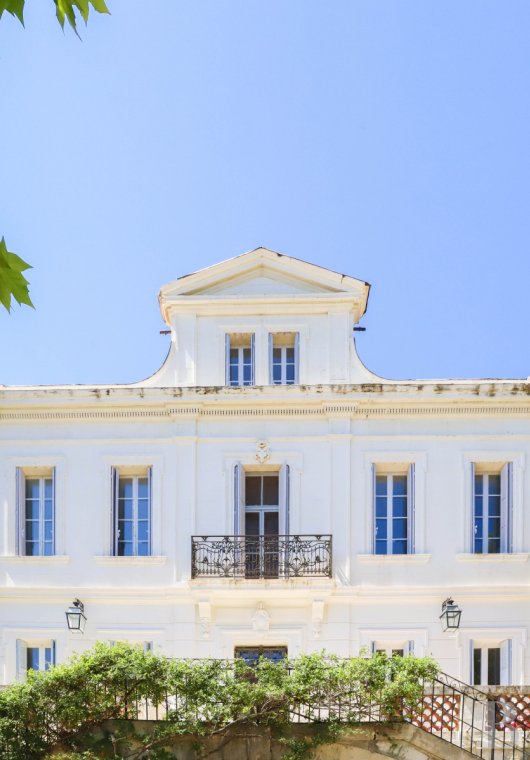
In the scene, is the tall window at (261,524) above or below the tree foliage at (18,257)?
below

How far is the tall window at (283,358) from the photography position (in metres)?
17.8

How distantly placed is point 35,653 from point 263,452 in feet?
18.7

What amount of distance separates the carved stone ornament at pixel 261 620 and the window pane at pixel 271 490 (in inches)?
80.4

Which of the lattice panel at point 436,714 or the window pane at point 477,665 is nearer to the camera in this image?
the lattice panel at point 436,714

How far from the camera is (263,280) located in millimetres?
17969

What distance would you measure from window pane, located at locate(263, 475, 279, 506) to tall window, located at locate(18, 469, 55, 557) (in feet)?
13.3

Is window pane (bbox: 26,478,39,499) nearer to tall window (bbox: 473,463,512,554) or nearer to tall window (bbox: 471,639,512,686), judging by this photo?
tall window (bbox: 473,463,512,554)

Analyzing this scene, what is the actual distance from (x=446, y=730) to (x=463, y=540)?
4.64 m

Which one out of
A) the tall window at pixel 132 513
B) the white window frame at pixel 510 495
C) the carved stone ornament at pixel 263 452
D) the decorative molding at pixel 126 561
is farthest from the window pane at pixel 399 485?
the tall window at pixel 132 513

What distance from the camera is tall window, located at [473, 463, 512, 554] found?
17219 mm

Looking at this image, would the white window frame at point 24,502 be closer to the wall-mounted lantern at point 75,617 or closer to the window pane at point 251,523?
the wall-mounted lantern at point 75,617

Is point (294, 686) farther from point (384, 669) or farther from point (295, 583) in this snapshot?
point (295, 583)

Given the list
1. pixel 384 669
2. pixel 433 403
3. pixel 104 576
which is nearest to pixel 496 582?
pixel 433 403

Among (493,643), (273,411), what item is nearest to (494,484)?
(493,643)
